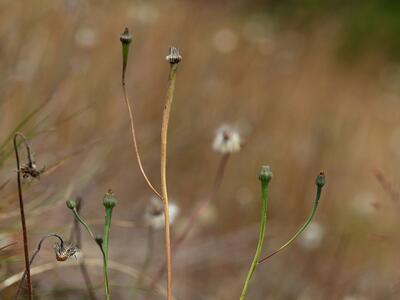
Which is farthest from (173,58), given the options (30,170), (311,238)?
(311,238)

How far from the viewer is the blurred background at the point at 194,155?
193 cm

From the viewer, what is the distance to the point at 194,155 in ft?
11.0

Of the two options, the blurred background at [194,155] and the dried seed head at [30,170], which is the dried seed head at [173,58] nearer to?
the dried seed head at [30,170]

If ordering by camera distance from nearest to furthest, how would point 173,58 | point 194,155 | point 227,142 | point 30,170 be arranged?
point 173,58 < point 30,170 < point 227,142 < point 194,155

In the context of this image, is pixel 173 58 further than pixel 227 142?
No

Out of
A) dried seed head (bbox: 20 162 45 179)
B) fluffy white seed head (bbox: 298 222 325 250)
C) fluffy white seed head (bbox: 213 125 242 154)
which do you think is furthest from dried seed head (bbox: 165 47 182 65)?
fluffy white seed head (bbox: 298 222 325 250)

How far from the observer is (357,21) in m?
8.02

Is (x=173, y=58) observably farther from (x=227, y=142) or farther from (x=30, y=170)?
(x=227, y=142)

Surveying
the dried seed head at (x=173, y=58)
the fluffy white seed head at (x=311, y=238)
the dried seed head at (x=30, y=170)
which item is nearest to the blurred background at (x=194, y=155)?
the fluffy white seed head at (x=311, y=238)

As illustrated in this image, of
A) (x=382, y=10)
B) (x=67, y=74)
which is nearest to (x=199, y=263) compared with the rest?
(x=67, y=74)

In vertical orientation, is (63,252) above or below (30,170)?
below

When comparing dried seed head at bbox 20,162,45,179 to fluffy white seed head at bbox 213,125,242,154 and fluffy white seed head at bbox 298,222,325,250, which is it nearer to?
fluffy white seed head at bbox 213,125,242,154

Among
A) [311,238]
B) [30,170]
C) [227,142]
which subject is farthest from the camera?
[311,238]

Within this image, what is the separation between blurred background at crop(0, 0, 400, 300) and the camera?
1.93 metres
